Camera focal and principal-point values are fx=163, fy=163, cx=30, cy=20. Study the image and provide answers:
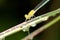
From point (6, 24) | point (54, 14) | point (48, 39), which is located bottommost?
point (54, 14)

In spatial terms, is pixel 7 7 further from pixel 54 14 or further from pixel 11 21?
pixel 54 14

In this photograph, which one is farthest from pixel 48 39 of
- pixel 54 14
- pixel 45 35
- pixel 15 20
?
pixel 54 14

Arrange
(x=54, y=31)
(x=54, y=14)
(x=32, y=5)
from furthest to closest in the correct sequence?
(x=32, y=5), (x=54, y=31), (x=54, y=14)

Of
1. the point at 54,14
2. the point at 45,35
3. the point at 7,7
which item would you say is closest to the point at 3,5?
the point at 7,7

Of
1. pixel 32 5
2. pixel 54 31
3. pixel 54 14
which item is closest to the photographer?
pixel 54 14

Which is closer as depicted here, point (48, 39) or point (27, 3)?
point (48, 39)

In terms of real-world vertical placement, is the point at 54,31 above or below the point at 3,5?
below

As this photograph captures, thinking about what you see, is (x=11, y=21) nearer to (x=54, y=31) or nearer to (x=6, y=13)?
(x=6, y=13)

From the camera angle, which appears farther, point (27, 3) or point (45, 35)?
point (27, 3)

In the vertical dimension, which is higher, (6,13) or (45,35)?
(6,13)
